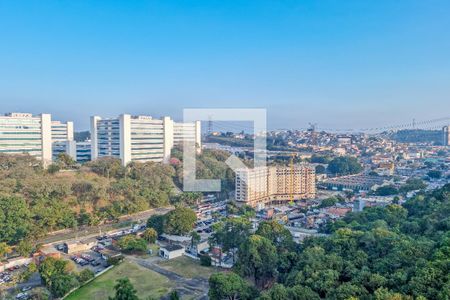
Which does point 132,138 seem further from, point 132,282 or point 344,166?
point 344,166

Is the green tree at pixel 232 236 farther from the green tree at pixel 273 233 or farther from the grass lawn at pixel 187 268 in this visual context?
the grass lawn at pixel 187 268

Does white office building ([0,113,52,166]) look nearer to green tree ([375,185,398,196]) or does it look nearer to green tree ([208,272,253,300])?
green tree ([208,272,253,300])

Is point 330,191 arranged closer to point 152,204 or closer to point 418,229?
point 152,204

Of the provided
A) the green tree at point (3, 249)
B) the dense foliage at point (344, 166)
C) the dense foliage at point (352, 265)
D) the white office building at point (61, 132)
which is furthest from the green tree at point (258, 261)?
the dense foliage at point (344, 166)

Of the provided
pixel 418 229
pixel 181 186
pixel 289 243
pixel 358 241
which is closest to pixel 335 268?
pixel 358 241

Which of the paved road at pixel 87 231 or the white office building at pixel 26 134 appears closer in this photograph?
the paved road at pixel 87 231

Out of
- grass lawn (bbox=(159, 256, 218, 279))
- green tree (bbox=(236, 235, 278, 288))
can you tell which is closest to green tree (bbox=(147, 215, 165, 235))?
grass lawn (bbox=(159, 256, 218, 279))
